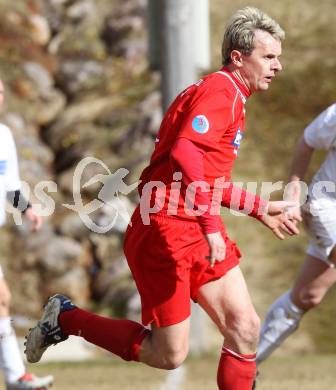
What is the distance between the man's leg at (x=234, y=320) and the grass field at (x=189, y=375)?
1.92 metres

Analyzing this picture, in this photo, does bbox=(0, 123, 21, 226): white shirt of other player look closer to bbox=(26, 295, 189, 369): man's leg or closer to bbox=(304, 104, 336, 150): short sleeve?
bbox=(26, 295, 189, 369): man's leg

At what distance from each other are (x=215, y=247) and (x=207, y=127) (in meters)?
0.55

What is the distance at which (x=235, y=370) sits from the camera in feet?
16.8

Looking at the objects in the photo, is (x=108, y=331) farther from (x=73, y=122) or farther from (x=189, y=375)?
(x=73, y=122)

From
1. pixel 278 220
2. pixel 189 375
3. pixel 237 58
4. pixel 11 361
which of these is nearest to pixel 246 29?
pixel 237 58

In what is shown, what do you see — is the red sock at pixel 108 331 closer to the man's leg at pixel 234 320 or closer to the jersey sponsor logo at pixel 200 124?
the man's leg at pixel 234 320

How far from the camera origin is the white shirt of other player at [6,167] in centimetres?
609

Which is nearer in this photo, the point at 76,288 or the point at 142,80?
the point at 76,288

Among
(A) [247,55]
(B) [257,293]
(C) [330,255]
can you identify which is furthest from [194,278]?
(B) [257,293]

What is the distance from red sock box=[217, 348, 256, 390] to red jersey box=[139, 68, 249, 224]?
712mm

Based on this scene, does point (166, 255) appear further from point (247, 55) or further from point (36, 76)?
point (36, 76)

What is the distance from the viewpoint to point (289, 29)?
1542 centimetres

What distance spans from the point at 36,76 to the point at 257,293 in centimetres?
506

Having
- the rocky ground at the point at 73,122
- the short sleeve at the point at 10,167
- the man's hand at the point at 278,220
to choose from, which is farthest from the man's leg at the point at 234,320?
the rocky ground at the point at 73,122
